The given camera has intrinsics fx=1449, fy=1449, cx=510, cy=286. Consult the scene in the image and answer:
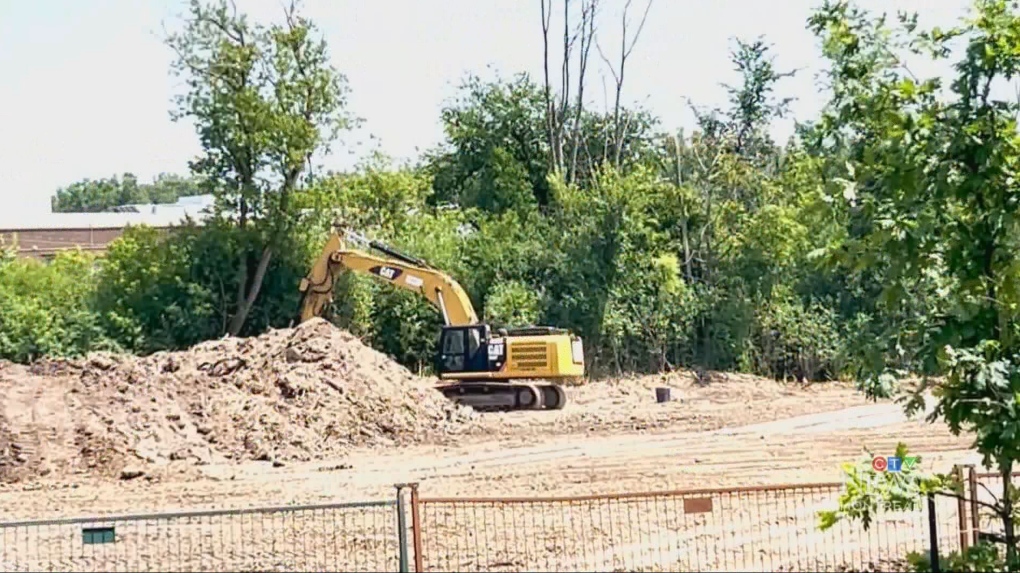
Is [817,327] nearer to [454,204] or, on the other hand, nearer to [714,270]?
[714,270]

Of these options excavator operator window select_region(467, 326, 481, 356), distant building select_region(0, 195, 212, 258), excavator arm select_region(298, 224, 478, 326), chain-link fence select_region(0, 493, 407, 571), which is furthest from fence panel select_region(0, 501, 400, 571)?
distant building select_region(0, 195, 212, 258)

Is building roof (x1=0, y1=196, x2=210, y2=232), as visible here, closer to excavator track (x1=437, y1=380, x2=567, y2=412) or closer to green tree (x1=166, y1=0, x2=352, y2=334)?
green tree (x1=166, y1=0, x2=352, y2=334)

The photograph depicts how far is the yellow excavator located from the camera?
29562 mm

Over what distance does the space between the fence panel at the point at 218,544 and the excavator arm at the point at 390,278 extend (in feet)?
52.8

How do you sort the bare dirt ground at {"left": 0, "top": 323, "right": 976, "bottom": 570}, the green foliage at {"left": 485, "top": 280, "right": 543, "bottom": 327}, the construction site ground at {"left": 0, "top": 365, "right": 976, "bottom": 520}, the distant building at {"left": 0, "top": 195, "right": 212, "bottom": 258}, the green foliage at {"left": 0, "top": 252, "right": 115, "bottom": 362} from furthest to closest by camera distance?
the distant building at {"left": 0, "top": 195, "right": 212, "bottom": 258} → the green foliage at {"left": 485, "top": 280, "right": 543, "bottom": 327} → the green foliage at {"left": 0, "top": 252, "right": 115, "bottom": 362} → the construction site ground at {"left": 0, "top": 365, "right": 976, "bottom": 520} → the bare dirt ground at {"left": 0, "top": 323, "right": 976, "bottom": 570}

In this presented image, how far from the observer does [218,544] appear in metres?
12.0

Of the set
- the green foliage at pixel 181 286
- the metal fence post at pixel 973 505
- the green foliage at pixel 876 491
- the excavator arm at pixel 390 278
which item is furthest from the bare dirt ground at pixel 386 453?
the green foliage at pixel 181 286

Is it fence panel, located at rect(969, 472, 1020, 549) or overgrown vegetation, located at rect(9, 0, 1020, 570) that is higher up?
overgrown vegetation, located at rect(9, 0, 1020, 570)

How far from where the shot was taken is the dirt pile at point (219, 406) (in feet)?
71.6

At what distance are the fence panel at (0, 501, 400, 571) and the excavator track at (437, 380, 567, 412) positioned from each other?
15254 mm

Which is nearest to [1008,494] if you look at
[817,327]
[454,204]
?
[817,327]

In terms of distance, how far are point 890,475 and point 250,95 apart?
32521 millimetres

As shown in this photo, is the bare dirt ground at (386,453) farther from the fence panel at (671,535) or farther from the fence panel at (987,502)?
the fence panel at (987,502)

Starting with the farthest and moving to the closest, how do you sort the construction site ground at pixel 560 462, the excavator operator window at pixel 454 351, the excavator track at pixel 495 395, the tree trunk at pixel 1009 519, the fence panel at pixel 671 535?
1. the excavator track at pixel 495 395
2. the excavator operator window at pixel 454 351
3. the construction site ground at pixel 560 462
4. the fence panel at pixel 671 535
5. the tree trunk at pixel 1009 519
